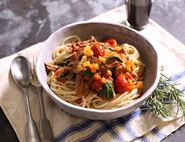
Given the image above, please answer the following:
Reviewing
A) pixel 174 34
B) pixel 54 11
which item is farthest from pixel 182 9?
pixel 54 11

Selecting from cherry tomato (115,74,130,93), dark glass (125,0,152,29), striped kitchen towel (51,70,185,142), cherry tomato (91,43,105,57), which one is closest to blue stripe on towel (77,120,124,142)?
striped kitchen towel (51,70,185,142)

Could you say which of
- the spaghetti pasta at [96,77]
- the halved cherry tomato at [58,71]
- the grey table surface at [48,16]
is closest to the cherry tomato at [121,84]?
the spaghetti pasta at [96,77]

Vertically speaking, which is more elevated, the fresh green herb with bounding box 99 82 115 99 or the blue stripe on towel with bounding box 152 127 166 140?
the fresh green herb with bounding box 99 82 115 99

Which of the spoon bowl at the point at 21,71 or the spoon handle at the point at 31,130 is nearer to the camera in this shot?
the spoon handle at the point at 31,130

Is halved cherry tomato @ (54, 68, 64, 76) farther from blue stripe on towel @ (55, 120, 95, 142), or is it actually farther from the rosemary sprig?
the rosemary sprig

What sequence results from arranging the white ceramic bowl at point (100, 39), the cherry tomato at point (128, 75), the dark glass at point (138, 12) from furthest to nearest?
the dark glass at point (138, 12), the cherry tomato at point (128, 75), the white ceramic bowl at point (100, 39)

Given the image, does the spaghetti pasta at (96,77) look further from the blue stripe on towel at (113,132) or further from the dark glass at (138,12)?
the dark glass at (138,12)

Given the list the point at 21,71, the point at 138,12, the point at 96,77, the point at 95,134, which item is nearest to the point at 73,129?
the point at 95,134

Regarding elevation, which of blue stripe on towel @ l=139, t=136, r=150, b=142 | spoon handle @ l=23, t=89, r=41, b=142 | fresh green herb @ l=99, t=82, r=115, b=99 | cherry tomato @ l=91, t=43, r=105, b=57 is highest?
cherry tomato @ l=91, t=43, r=105, b=57
